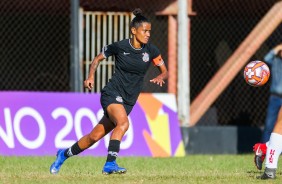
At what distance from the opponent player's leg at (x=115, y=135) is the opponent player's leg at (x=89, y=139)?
24 cm

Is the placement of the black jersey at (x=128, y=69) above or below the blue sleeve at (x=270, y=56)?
above

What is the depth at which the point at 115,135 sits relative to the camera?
11.4 metres

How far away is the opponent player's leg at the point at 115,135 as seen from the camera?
1124 cm

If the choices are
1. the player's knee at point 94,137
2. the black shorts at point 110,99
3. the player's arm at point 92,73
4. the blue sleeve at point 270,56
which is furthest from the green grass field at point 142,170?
the blue sleeve at point 270,56

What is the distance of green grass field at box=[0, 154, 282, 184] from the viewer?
1087 centimetres

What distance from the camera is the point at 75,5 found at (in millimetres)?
17438

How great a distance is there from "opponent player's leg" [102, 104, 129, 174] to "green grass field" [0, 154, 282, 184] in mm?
95

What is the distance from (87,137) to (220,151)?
23.1 ft

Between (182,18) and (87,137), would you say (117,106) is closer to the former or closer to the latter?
(87,137)

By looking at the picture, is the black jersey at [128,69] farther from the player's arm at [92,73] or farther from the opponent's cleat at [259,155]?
the opponent's cleat at [259,155]

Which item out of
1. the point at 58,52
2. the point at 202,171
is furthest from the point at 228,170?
the point at 58,52

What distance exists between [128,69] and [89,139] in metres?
1.00

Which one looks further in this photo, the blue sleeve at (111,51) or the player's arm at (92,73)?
the blue sleeve at (111,51)

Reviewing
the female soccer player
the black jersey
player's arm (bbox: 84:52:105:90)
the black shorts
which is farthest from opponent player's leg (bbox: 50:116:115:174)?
player's arm (bbox: 84:52:105:90)
